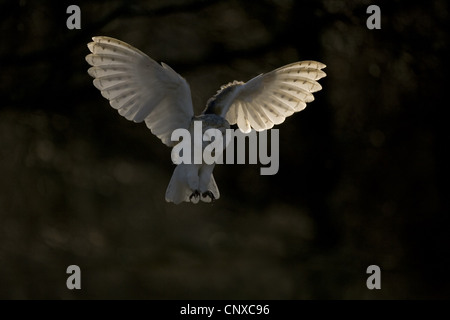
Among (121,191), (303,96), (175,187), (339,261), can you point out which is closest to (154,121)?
(175,187)

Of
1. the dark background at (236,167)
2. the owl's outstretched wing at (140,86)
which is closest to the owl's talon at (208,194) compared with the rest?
the owl's outstretched wing at (140,86)

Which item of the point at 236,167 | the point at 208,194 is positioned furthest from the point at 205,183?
the point at 236,167

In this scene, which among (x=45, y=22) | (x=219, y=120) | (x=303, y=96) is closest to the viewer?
(x=219, y=120)

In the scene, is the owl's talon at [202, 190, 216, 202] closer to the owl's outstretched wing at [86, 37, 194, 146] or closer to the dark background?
the owl's outstretched wing at [86, 37, 194, 146]

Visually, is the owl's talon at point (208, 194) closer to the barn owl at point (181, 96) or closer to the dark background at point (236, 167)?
the barn owl at point (181, 96)

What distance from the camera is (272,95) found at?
4.54ft

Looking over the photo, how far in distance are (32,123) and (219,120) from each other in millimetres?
996

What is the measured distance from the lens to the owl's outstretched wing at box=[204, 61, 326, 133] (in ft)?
4.30

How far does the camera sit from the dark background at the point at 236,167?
6.45 ft

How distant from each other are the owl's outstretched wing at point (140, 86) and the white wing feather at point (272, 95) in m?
0.10

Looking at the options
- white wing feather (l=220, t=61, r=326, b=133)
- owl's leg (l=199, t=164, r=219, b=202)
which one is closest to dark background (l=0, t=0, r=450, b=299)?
white wing feather (l=220, t=61, r=326, b=133)

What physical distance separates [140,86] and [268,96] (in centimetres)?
28

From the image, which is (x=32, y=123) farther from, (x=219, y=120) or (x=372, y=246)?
(x=372, y=246)

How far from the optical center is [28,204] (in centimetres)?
203
